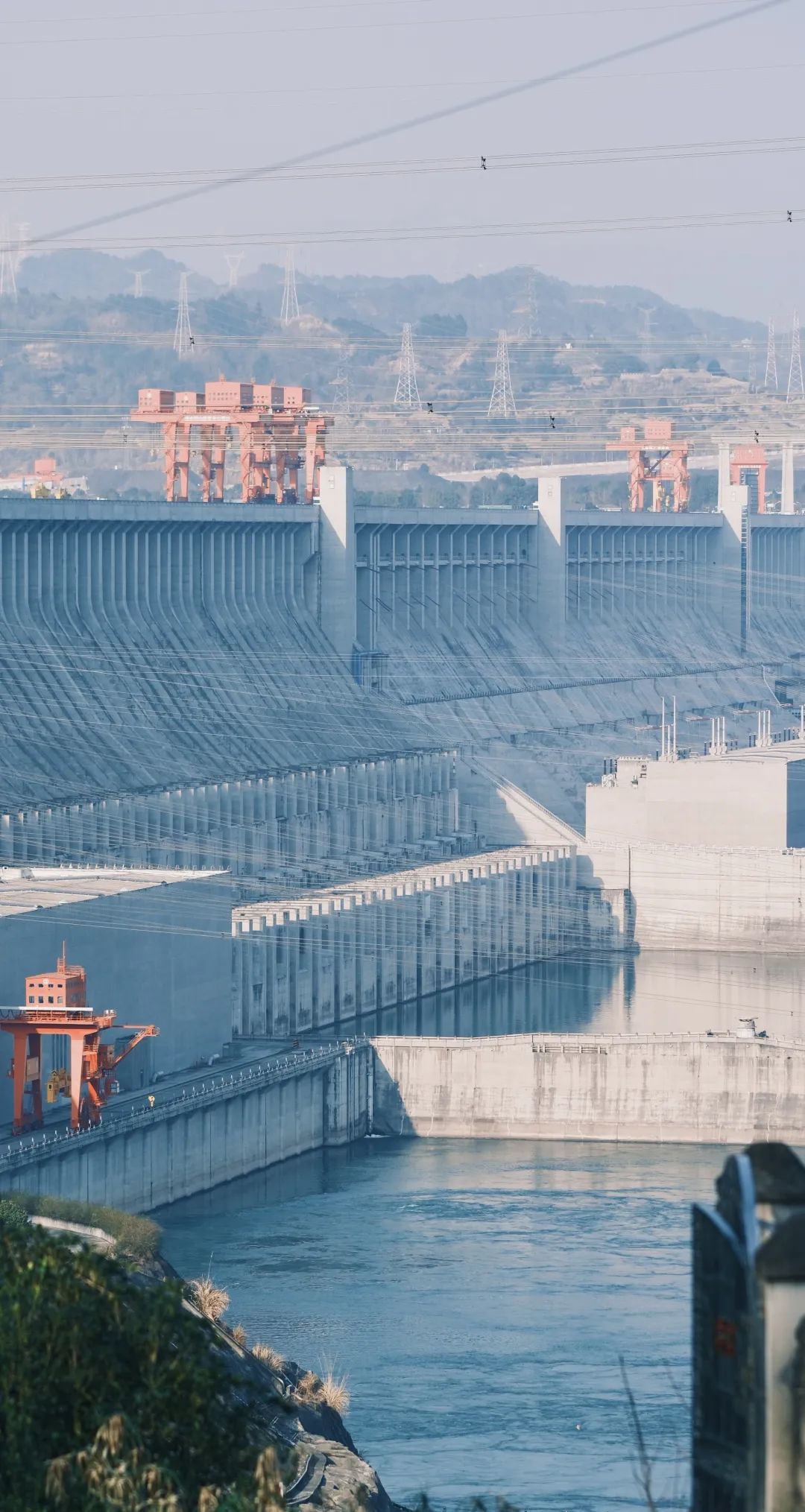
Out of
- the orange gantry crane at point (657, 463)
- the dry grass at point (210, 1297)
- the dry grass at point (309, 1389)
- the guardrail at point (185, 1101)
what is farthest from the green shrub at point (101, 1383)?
the orange gantry crane at point (657, 463)

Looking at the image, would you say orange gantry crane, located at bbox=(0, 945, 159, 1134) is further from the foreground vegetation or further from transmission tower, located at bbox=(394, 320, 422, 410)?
transmission tower, located at bbox=(394, 320, 422, 410)

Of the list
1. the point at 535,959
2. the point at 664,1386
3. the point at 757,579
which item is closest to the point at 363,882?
the point at 535,959

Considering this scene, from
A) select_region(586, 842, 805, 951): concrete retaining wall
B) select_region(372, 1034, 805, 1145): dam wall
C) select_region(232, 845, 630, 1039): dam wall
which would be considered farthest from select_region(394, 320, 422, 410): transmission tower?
select_region(372, 1034, 805, 1145): dam wall

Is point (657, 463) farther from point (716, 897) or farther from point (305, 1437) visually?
point (305, 1437)

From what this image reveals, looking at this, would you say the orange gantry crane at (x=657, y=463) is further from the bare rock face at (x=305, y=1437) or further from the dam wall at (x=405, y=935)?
the bare rock face at (x=305, y=1437)

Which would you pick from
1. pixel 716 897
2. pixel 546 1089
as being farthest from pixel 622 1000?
pixel 546 1089
